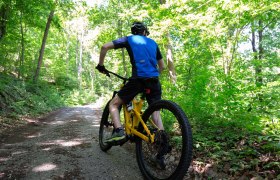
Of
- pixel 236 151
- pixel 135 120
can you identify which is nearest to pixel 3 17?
pixel 135 120

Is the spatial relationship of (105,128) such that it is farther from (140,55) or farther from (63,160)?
(140,55)

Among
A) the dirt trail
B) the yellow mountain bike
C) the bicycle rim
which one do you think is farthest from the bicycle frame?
the bicycle rim

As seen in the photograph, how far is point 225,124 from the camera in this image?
4.58 metres

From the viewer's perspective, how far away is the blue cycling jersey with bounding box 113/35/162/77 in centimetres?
344

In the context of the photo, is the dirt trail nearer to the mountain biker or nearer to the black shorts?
the mountain biker

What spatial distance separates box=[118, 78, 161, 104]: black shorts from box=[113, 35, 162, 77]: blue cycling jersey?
10cm

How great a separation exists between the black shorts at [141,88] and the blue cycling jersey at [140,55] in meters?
0.10

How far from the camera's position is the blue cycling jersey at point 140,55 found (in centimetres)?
344

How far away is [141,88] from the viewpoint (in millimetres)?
3568

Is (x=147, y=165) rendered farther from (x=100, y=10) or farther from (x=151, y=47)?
(x=100, y=10)

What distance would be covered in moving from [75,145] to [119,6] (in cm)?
1547

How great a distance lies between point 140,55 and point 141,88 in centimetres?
51

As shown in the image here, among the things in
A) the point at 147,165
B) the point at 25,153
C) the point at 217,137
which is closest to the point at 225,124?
the point at 217,137

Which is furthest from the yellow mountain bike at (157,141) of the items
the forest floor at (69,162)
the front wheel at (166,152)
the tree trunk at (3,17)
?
the tree trunk at (3,17)
